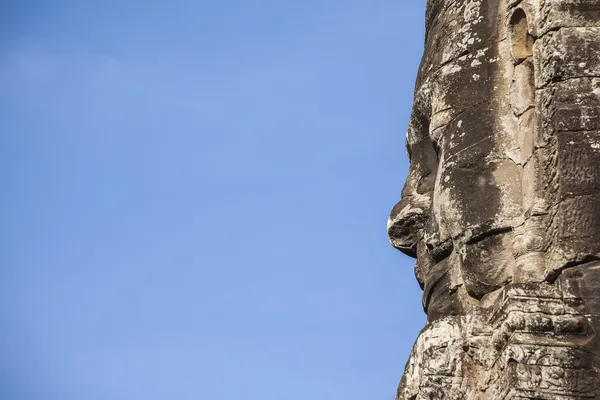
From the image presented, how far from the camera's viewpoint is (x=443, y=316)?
41.5 ft

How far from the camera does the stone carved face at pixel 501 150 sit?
1121 cm

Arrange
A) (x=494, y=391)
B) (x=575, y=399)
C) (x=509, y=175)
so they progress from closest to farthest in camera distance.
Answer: (x=575, y=399)
(x=494, y=391)
(x=509, y=175)

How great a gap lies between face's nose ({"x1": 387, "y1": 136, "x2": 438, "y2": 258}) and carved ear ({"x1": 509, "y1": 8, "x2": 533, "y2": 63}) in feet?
5.27

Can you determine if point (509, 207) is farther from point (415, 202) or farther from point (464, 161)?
point (415, 202)

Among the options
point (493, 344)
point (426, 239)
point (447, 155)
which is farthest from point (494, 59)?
point (493, 344)

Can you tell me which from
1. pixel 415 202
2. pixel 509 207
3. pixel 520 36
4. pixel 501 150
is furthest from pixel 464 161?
pixel 415 202

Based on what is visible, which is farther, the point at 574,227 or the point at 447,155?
the point at 447,155

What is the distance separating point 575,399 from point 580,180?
71.1 inches

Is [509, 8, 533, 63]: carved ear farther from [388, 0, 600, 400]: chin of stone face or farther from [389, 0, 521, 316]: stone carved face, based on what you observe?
[389, 0, 521, 316]: stone carved face

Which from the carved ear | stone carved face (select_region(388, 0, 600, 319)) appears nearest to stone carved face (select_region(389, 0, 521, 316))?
stone carved face (select_region(388, 0, 600, 319))

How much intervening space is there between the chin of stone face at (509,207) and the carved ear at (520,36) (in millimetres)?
13

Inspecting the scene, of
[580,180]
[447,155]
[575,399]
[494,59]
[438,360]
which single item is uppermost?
[494,59]

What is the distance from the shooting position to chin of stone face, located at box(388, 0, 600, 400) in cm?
1088

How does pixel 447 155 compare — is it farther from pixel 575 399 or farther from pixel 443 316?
pixel 575 399
